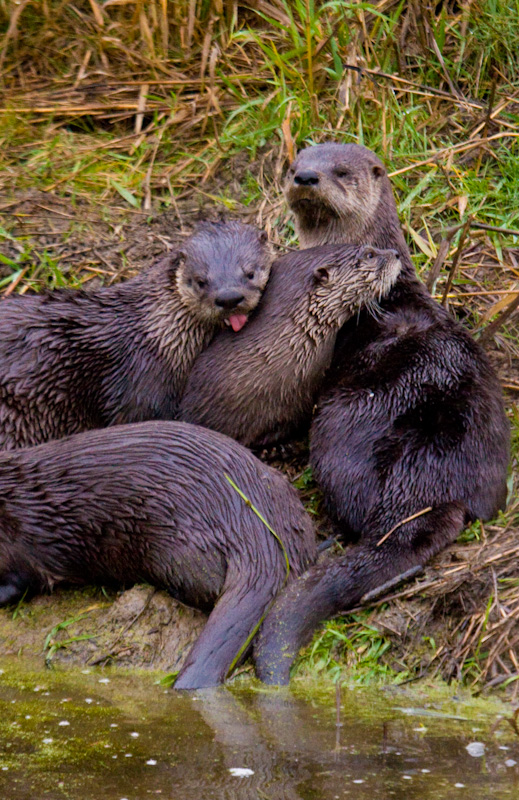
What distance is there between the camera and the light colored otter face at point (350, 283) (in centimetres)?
337

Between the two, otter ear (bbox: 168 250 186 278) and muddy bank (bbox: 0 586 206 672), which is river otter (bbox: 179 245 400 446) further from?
muddy bank (bbox: 0 586 206 672)

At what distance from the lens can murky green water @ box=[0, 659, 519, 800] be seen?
1.94m

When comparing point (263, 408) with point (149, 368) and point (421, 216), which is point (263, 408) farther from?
point (421, 216)


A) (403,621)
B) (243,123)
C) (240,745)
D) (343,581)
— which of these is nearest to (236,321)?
(343,581)

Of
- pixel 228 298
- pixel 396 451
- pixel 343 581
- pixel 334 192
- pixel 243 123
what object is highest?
pixel 243 123

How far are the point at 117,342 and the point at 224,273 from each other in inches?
15.1

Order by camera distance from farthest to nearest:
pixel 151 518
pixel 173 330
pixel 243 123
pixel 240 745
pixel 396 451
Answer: pixel 243 123
pixel 173 330
pixel 396 451
pixel 151 518
pixel 240 745

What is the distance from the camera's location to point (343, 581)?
2.73 metres

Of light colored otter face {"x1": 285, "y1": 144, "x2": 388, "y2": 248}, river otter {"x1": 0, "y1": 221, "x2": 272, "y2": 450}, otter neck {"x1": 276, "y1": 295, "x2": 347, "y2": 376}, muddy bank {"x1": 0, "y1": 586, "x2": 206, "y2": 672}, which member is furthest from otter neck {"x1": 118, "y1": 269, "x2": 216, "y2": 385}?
muddy bank {"x1": 0, "y1": 586, "x2": 206, "y2": 672}

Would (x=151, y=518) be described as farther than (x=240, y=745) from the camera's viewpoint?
Yes

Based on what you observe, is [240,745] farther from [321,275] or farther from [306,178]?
[306,178]

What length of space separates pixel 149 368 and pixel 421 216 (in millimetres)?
1343

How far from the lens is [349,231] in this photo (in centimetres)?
370

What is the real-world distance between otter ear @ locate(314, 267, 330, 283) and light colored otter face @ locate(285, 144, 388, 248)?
31cm
